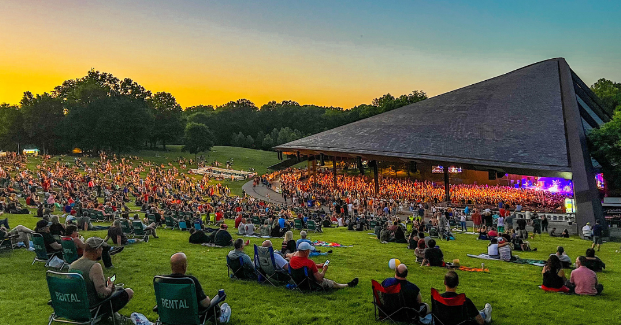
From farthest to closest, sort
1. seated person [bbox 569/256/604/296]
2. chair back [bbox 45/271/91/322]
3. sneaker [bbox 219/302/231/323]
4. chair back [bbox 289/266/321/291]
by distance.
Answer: seated person [bbox 569/256/604/296] < chair back [bbox 289/266/321/291] < sneaker [bbox 219/302/231/323] < chair back [bbox 45/271/91/322]

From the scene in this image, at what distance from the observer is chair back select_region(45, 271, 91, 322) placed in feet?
19.0

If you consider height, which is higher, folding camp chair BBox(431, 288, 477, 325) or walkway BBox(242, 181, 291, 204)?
folding camp chair BBox(431, 288, 477, 325)

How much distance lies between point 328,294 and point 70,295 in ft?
13.6

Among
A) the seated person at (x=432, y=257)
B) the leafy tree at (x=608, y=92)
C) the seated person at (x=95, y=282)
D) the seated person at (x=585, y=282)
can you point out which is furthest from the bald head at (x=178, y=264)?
the leafy tree at (x=608, y=92)

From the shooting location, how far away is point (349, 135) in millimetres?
43938

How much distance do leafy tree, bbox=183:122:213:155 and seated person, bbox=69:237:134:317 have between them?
3215 inches

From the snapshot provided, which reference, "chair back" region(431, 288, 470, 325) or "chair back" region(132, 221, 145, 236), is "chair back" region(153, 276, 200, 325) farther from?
"chair back" region(132, 221, 145, 236)

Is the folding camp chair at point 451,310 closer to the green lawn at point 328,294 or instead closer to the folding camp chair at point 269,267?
the green lawn at point 328,294

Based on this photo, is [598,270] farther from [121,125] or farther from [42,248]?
[121,125]

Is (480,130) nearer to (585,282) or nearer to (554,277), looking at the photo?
(554,277)

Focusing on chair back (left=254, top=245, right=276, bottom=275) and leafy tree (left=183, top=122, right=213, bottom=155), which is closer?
chair back (left=254, top=245, right=276, bottom=275)

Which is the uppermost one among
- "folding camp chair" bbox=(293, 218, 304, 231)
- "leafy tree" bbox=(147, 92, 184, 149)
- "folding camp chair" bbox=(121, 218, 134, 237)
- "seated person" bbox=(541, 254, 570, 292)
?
"leafy tree" bbox=(147, 92, 184, 149)

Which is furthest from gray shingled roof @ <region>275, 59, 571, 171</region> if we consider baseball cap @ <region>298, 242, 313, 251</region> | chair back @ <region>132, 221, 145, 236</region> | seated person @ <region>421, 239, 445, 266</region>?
baseball cap @ <region>298, 242, 313, 251</region>

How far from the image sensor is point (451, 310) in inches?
247
